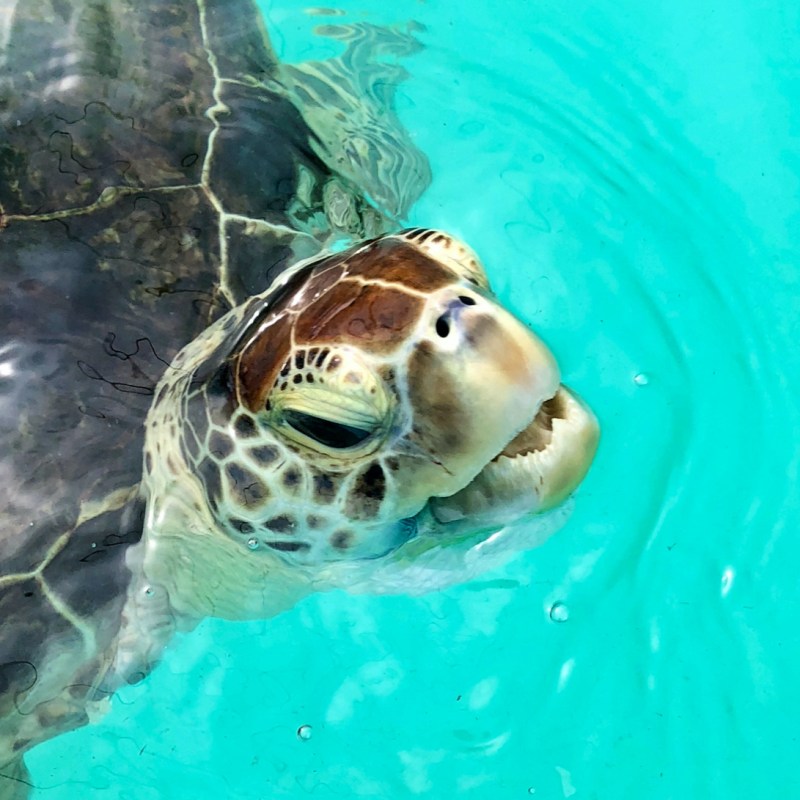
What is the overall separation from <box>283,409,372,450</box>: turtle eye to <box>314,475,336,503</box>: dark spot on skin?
9cm

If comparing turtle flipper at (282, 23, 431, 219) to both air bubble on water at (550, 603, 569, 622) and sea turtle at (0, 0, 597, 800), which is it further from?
air bubble on water at (550, 603, 569, 622)

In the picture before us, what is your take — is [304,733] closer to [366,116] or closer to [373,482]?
[373,482]

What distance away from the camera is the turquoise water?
214 cm

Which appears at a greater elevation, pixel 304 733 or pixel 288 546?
pixel 288 546

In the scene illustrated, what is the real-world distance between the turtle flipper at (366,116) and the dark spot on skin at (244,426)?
3.48 feet

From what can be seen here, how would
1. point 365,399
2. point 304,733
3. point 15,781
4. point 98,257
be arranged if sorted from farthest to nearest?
point 304,733 → point 15,781 → point 98,257 → point 365,399

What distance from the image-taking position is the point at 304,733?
214 centimetres

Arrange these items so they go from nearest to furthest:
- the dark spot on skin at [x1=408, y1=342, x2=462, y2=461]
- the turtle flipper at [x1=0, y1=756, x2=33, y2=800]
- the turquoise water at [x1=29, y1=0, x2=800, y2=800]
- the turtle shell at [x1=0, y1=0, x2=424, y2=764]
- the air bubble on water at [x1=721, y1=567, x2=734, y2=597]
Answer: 1. the dark spot on skin at [x1=408, y1=342, x2=462, y2=461]
2. the turtle shell at [x1=0, y1=0, x2=424, y2=764]
3. the turtle flipper at [x1=0, y1=756, x2=33, y2=800]
4. the turquoise water at [x1=29, y1=0, x2=800, y2=800]
5. the air bubble on water at [x1=721, y1=567, x2=734, y2=597]

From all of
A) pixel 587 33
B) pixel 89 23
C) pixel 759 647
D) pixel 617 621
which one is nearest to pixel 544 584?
pixel 617 621

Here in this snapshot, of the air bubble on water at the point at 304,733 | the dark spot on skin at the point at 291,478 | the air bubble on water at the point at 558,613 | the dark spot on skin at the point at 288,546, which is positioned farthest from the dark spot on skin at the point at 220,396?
the air bubble on water at the point at 558,613

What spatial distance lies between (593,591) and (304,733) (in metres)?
0.83

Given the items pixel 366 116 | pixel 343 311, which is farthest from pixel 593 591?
pixel 366 116

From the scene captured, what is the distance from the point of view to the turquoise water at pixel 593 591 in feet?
7.02

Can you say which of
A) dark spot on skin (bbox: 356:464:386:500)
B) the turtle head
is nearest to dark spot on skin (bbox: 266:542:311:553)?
the turtle head
